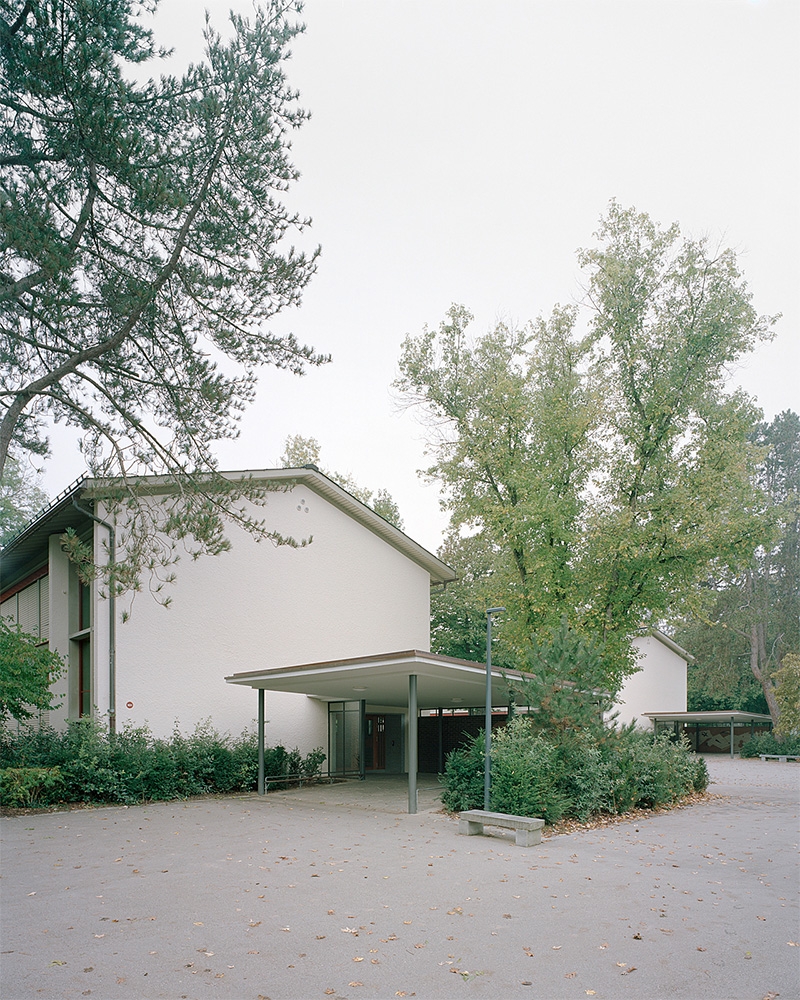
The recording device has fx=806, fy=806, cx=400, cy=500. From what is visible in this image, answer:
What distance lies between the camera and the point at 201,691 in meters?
19.6

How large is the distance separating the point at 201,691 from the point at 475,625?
71.0ft

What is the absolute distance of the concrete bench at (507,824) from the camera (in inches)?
467

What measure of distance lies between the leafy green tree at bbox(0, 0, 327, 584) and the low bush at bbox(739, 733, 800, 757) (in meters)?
36.2

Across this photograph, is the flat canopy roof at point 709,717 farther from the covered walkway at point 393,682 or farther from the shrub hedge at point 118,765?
the shrub hedge at point 118,765

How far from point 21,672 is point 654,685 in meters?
34.7

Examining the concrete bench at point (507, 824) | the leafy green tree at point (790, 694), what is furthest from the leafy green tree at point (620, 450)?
the leafy green tree at point (790, 694)

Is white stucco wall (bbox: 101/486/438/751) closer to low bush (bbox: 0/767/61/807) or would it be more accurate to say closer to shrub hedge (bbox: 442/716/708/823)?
low bush (bbox: 0/767/61/807)

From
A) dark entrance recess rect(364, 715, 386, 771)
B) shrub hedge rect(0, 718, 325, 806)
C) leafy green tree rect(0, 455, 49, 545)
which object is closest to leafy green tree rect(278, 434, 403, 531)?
leafy green tree rect(0, 455, 49, 545)

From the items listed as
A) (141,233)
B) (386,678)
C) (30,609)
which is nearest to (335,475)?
(30,609)

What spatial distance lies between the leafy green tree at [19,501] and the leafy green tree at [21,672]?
2100cm

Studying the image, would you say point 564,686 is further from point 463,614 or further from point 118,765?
point 463,614

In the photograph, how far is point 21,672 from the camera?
16328mm

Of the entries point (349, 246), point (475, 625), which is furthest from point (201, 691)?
point (475, 625)

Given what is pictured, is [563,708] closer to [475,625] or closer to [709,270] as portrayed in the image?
[709,270]
